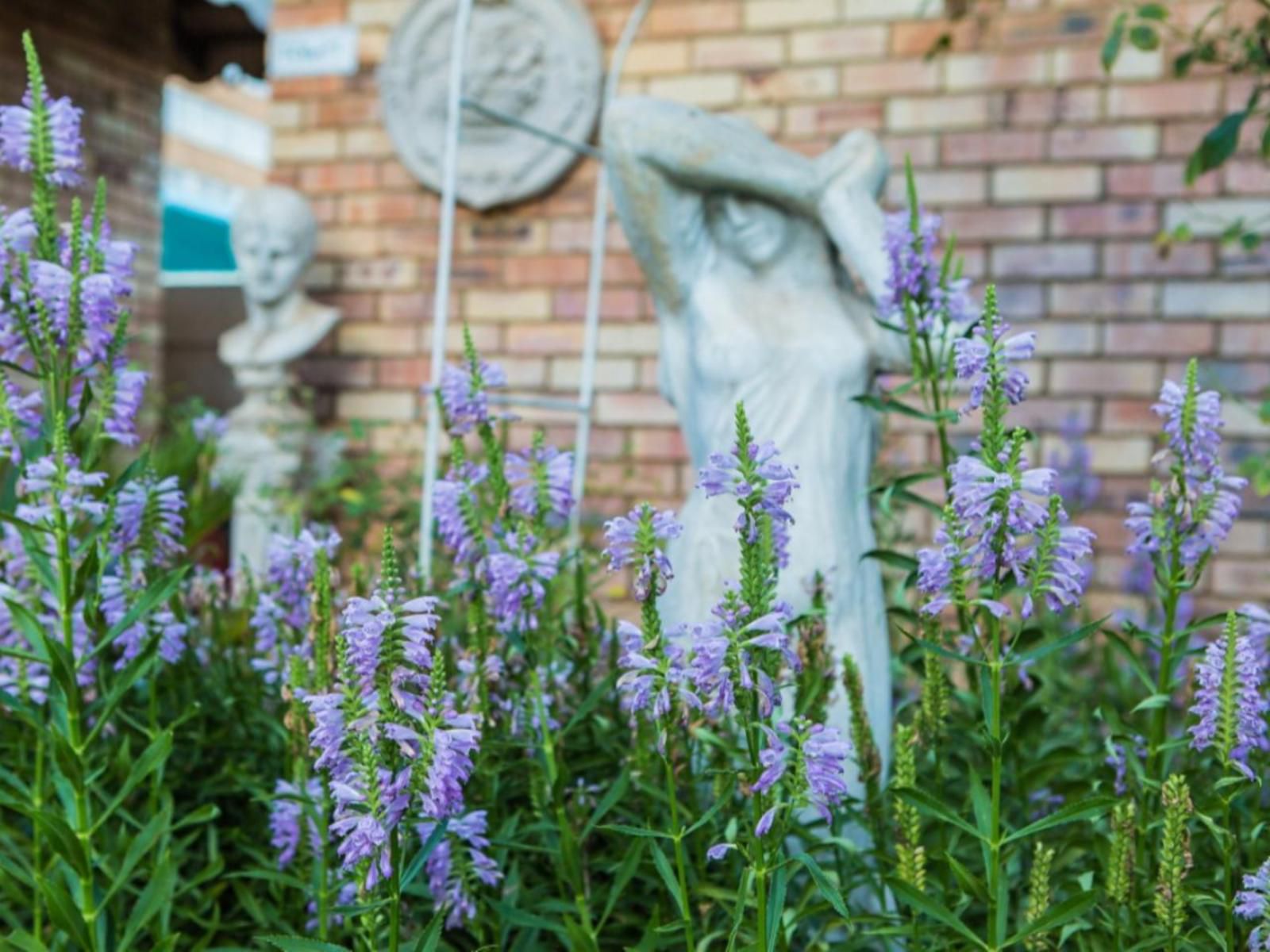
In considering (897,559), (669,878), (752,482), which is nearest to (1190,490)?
(897,559)

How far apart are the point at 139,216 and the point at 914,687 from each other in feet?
14.5

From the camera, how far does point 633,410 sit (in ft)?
14.6

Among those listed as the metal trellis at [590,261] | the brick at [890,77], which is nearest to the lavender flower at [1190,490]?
the metal trellis at [590,261]

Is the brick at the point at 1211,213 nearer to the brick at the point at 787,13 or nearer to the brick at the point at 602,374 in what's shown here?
the brick at the point at 787,13

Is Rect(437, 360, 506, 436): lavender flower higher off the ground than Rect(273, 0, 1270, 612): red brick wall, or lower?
lower

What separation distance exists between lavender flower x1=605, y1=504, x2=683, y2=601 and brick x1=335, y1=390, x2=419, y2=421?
359cm

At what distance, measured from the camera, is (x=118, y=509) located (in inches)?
62.6

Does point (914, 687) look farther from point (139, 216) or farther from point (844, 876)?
point (139, 216)

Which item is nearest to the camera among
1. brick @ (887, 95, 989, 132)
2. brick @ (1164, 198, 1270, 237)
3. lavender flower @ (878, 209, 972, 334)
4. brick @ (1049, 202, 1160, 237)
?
lavender flower @ (878, 209, 972, 334)

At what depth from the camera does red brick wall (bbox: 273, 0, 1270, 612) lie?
3.97 meters

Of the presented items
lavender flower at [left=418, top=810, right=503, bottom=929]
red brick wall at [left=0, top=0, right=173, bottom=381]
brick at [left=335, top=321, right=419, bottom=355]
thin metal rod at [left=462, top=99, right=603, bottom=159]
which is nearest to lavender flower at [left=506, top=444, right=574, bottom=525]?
lavender flower at [left=418, top=810, right=503, bottom=929]

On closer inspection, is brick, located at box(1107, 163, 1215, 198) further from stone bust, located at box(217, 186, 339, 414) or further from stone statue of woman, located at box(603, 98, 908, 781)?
stone bust, located at box(217, 186, 339, 414)

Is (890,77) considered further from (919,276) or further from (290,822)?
(290,822)

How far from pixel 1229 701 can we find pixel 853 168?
3.67ft
